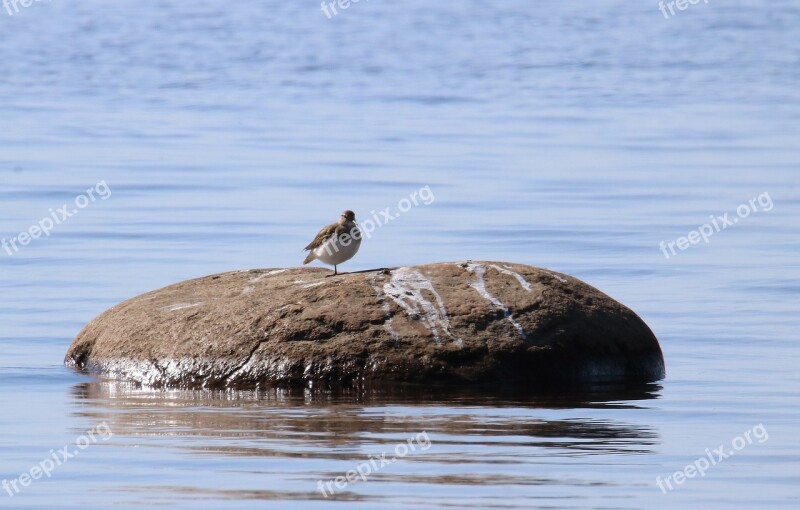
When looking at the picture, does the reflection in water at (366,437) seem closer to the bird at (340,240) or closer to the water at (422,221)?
the water at (422,221)

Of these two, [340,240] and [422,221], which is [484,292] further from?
[422,221]

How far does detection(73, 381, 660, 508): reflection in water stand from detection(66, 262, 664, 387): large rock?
21cm

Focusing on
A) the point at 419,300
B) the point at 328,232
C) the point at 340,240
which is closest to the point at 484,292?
the point at 419,300

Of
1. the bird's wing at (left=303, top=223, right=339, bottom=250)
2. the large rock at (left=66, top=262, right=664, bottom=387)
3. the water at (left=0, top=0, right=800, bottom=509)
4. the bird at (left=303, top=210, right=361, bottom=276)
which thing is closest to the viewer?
the water at (left=0, top=0, right=800, bottom=509)

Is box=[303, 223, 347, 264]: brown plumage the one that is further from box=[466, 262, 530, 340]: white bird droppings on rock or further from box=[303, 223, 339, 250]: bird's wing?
box=[466, 262, 530, 340]: white bird droppings on rock

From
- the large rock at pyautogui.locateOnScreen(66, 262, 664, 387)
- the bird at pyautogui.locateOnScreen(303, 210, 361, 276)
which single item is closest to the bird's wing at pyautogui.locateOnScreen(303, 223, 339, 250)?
the bird at pyautogui.locateOnScreen(303, 210, 361, 276)

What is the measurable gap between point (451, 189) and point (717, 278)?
751 cm

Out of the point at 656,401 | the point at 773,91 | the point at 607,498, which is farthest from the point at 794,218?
the point at 773,91

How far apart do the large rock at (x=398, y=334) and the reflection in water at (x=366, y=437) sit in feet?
0.70

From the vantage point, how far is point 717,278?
18.1 m

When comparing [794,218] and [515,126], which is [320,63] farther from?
[794,218]

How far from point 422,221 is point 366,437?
11.7m

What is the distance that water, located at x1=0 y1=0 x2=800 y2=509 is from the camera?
31.4 feet

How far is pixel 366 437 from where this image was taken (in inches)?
408
